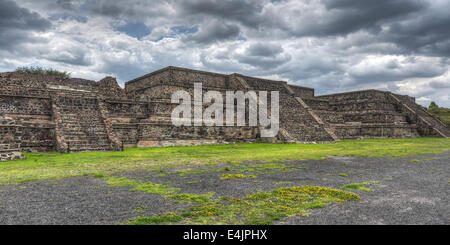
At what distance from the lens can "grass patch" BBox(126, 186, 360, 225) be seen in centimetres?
346

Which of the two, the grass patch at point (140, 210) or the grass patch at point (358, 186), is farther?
the grass patch at point (358, 186)

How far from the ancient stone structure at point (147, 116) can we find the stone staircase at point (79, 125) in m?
0.04

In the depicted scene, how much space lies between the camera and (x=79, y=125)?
14.1 m

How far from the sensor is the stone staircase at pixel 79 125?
12742mm

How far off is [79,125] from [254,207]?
12638 millimetres

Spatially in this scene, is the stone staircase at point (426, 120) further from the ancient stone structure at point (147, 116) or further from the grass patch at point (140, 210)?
the grass patch at point (140, 210)

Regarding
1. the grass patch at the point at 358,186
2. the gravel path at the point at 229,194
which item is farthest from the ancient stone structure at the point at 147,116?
the grass patch at the point at 358,186

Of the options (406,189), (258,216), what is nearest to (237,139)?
(406,189)

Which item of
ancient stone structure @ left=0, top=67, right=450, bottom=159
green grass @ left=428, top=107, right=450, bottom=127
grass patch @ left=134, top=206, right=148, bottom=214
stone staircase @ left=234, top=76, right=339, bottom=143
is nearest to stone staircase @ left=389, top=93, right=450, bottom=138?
ancient stone structure @ left=0, top=67, right=450, bottom=159

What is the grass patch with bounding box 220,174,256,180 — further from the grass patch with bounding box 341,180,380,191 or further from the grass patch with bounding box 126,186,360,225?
the grass patch with bounding box 341,180,380,191

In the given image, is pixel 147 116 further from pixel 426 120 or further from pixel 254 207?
pixel 426 120

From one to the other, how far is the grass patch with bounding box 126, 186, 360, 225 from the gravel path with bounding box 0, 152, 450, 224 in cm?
23

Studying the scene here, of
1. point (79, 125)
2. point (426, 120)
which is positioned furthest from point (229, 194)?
point (426, 120)

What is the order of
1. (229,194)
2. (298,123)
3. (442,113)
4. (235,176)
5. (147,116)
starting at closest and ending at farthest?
(229,194) → (235,176) → (147,116) → (298,123) → (442,113)
